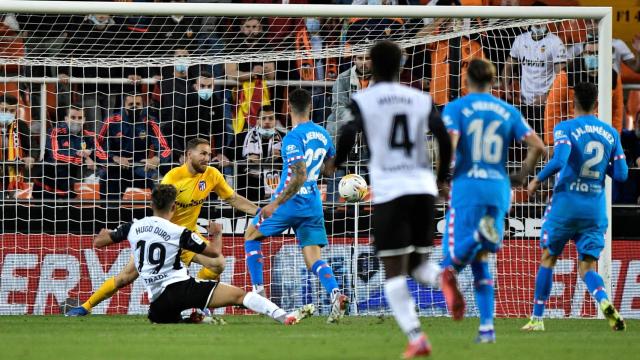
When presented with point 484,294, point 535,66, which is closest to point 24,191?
point 535,66

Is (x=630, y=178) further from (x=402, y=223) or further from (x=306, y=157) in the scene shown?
(x=402, y=223)

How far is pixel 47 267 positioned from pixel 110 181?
136cm

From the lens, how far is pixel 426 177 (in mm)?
8211

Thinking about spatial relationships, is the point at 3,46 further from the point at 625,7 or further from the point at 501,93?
the point at 625,7

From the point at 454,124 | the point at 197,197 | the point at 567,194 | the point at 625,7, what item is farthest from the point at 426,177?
the point at 625,7

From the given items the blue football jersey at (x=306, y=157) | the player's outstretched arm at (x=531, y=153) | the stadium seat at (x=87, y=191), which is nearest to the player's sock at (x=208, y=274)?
the blue football jersey at (x=306, y=157)

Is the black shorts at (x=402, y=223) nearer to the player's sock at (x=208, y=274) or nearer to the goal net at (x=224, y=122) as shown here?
the player's sock at (x=208, y=274)

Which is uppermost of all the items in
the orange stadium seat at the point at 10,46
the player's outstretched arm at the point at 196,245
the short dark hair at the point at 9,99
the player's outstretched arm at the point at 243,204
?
the orange stadium seat at the point at 10,46

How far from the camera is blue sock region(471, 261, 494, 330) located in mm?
9117

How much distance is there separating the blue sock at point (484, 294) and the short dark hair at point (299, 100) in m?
4.02

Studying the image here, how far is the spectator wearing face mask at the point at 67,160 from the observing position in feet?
50.9

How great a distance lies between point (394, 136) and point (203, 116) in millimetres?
8115

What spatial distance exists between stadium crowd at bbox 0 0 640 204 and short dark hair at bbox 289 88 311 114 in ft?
9.46

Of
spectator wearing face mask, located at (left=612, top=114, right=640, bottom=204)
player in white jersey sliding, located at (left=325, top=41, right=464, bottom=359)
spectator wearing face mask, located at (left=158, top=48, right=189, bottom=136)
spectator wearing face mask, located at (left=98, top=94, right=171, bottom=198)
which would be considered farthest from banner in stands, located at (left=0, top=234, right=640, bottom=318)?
player in white jersey sliding, located at (left=325, top=41, right=464, bottom=359)
